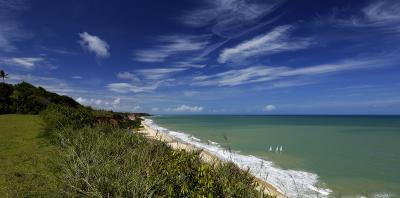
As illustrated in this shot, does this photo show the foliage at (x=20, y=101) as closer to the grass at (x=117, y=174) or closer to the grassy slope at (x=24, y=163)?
the grassy slope at (x=24, y=163)

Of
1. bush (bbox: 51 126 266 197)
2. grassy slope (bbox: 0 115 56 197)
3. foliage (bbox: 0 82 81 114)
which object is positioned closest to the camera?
bush (bbox: 51 126 266 197)

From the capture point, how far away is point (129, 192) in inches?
187

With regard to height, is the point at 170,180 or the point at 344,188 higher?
the point at 170,180

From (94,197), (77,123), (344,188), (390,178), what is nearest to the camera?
(94,197)

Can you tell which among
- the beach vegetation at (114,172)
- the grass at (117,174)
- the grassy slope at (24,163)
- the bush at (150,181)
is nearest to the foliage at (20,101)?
the grassy slope at (24,163)

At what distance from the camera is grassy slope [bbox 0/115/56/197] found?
22.8 feet

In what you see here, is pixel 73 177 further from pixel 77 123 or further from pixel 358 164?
pixel 358 164

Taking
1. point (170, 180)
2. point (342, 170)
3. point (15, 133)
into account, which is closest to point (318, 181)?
point (342, 170)

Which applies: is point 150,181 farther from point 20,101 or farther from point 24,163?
point 20,101

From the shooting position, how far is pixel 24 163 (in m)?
9.80

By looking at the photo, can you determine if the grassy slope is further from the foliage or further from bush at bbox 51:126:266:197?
the foliage

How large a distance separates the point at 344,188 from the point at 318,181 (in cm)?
130

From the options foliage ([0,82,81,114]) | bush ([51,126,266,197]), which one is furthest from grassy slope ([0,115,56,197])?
foliage ([0,82,81,114])

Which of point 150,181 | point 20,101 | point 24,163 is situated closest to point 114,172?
point 150,181
